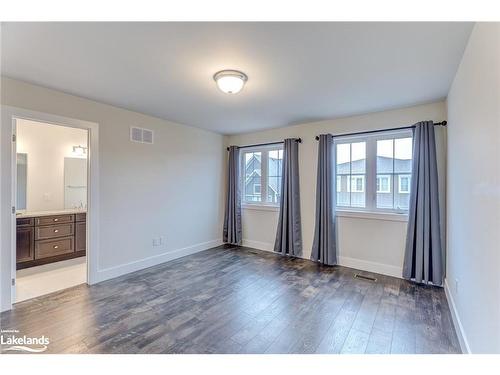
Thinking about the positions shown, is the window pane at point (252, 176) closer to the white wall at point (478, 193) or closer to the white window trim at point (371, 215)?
the white window trim at point (371, 215)

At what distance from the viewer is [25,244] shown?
349 cm

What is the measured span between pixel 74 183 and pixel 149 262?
90.5 inches

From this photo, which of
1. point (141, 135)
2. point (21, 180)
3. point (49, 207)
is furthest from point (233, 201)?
point (21, 180)

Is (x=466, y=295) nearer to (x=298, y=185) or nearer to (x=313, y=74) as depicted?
(x=313, y=74)

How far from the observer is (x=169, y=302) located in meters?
2.59

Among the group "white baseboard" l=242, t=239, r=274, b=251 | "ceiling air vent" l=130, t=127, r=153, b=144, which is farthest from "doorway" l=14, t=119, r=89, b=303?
"white baseboard" l=242, t=239, r=274, b=251

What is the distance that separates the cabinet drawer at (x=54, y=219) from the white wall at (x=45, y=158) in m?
0.63

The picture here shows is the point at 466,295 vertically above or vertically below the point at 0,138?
below

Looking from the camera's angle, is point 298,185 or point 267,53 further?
point 298,185

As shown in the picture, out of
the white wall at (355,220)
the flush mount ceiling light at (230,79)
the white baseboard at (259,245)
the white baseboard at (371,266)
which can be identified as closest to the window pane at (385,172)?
the white wall at (355,220)

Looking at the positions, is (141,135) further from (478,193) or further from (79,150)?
(478,193)

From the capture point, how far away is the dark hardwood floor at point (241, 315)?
189 cm
